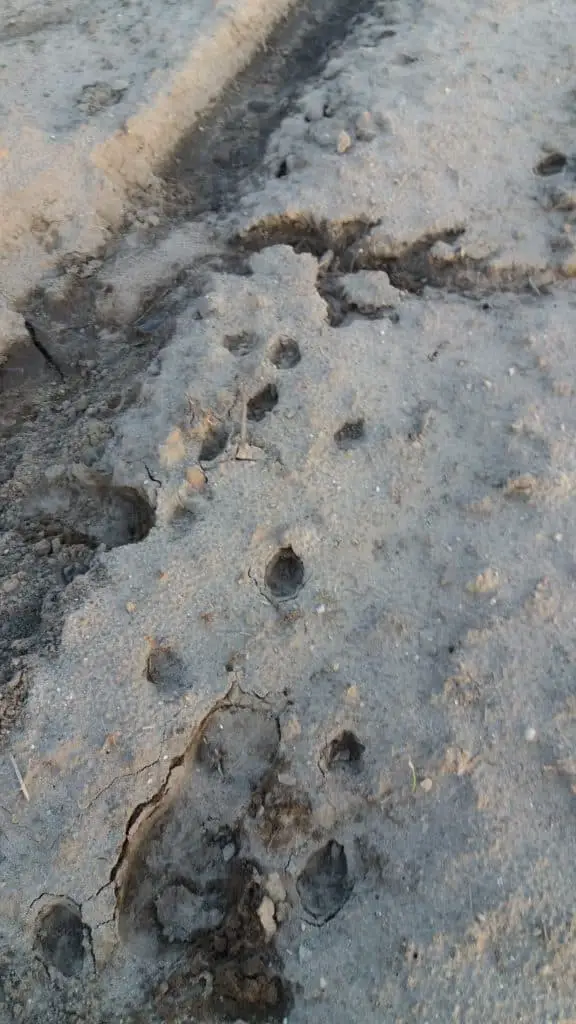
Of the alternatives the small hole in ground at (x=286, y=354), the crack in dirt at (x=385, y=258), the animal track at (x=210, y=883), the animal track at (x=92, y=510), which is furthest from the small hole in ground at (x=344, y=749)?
the crack in dirt at (x=385, y=258)

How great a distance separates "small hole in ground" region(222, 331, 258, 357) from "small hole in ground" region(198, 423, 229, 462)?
35cm

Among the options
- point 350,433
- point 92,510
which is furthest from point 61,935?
point 350,433

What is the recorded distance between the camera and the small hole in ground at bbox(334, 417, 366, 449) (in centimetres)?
259

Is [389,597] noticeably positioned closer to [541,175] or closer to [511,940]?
[511,940]

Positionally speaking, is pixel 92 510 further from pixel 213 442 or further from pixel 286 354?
pixel 286 354

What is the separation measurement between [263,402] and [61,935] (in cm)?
166

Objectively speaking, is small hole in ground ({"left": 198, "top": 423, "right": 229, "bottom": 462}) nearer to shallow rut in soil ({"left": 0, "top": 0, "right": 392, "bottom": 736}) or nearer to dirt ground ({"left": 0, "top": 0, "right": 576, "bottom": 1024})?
dirt ground ({"left": 0, "top": 0, "right": 576, "bottom": 1024})

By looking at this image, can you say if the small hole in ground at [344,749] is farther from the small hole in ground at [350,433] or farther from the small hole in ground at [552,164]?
the small hole in ground at [552,164]

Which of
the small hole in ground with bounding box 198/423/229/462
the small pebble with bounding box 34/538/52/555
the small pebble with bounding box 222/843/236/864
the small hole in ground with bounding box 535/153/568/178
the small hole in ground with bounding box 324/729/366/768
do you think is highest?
the small hole in ground with bounding box 535/153/568/178

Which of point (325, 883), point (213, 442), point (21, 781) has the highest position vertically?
point (213, 442)

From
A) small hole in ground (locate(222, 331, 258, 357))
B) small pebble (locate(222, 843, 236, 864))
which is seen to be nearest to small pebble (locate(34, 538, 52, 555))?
small hole in ground (locate(222, 331, 258, 357))

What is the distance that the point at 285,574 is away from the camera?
2367 millimetres

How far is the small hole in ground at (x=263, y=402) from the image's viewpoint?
2666 mm

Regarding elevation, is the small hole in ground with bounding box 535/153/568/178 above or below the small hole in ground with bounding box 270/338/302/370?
above
